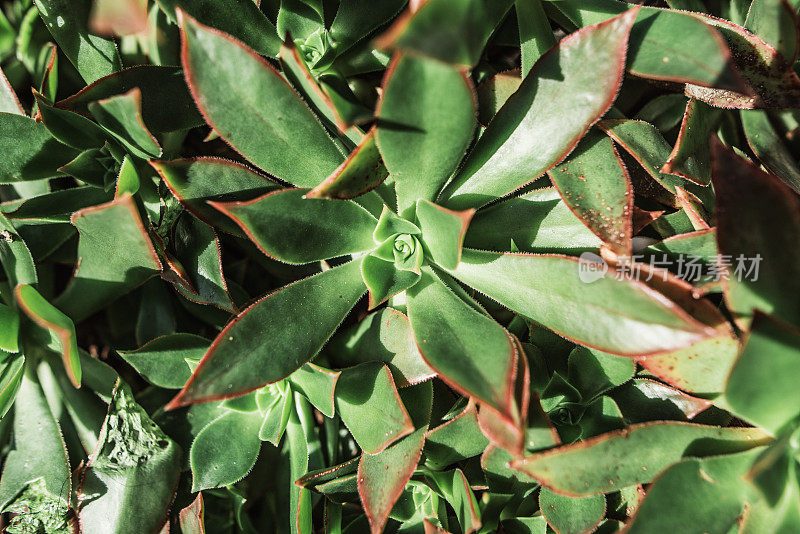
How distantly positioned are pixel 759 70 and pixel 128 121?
3.71ft

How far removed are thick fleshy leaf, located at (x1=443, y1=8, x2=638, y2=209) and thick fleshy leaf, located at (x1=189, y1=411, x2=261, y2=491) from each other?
0.60m

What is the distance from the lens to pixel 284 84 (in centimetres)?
98

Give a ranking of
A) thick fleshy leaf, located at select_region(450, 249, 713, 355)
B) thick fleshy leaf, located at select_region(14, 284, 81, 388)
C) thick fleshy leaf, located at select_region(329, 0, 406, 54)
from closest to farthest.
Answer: thick fleshy leaf, located at select_region(450, 249, 713, 355)
thick fleshy leaf, located at select_region(14, 284, 81, 388)
thick fleshy leaf, located at select_region(329, 0, 406, 54)

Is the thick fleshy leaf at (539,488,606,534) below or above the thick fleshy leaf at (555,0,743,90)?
below

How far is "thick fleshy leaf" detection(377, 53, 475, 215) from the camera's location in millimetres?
828

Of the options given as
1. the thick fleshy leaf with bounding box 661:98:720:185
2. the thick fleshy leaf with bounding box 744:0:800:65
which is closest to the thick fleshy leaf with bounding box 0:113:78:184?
the thick fleshy leaf with bounding box 661:98:720:185

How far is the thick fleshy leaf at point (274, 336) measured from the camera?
0.90m

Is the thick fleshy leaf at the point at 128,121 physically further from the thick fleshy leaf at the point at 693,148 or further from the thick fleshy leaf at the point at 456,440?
the thick fleshy leaf at the point at 693,148

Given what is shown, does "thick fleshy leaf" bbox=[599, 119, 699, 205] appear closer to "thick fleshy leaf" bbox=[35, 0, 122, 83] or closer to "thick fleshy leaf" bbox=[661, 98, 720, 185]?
"thick fleshy leaf" bbox=[661, 98, 720, 185]

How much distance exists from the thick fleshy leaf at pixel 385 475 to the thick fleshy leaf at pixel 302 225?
368 millimetres

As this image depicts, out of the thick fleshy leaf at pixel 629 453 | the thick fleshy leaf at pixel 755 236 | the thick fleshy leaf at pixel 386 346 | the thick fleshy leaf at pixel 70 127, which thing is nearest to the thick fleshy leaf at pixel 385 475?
the thick fleshy leaf at pixel 386 346

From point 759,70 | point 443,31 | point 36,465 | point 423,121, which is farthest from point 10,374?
point 759,70

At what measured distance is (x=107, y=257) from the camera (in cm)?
112

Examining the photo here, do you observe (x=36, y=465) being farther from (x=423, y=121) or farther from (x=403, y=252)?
(x=423, y=121)
